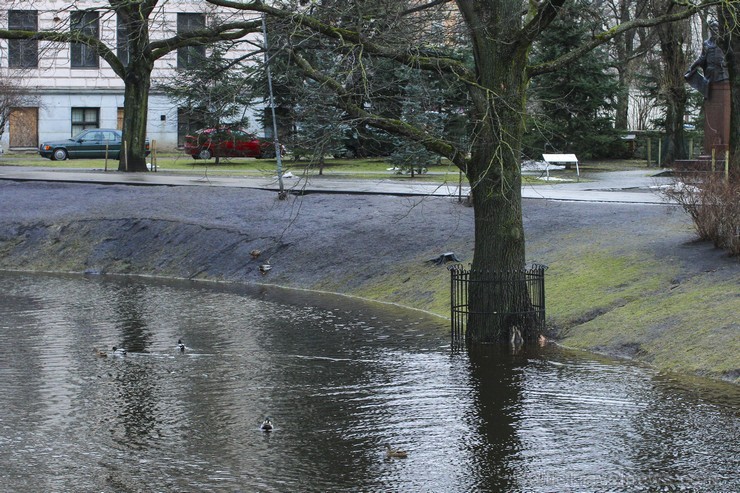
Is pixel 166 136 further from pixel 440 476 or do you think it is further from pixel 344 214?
pixel 440 476

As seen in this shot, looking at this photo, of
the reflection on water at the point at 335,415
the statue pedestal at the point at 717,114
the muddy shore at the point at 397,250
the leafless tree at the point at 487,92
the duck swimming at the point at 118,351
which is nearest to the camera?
the reflection on water at the point at 335,415

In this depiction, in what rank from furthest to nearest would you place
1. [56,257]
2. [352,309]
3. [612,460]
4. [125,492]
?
[56,257] < [352,309] < [612,460] < [125,492]

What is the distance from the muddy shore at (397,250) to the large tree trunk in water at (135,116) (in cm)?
590

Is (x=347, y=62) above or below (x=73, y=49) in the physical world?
below

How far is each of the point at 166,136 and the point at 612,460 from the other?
5077 cm

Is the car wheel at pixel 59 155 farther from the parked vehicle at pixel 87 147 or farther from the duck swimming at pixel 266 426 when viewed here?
the duck swimming at pixel 266 426

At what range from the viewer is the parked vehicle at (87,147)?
50.7m

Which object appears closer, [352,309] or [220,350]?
[220,350]

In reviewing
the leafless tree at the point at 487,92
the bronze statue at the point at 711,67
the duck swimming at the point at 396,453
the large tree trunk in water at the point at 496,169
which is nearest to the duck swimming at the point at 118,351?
the leafless tree at the point at 487,92

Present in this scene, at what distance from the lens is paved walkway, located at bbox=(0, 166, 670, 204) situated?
28844 mm

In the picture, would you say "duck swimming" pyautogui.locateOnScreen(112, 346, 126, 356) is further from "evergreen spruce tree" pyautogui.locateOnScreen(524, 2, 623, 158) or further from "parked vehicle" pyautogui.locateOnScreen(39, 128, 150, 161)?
"parked vehicle" pyautogui.locateOnScreen(39, 128, 150, 161)

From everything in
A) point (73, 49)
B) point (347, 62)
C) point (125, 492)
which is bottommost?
point (125, 492)

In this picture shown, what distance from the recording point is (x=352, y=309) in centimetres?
2028

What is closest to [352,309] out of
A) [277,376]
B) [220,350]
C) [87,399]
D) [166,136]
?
[220,350]
